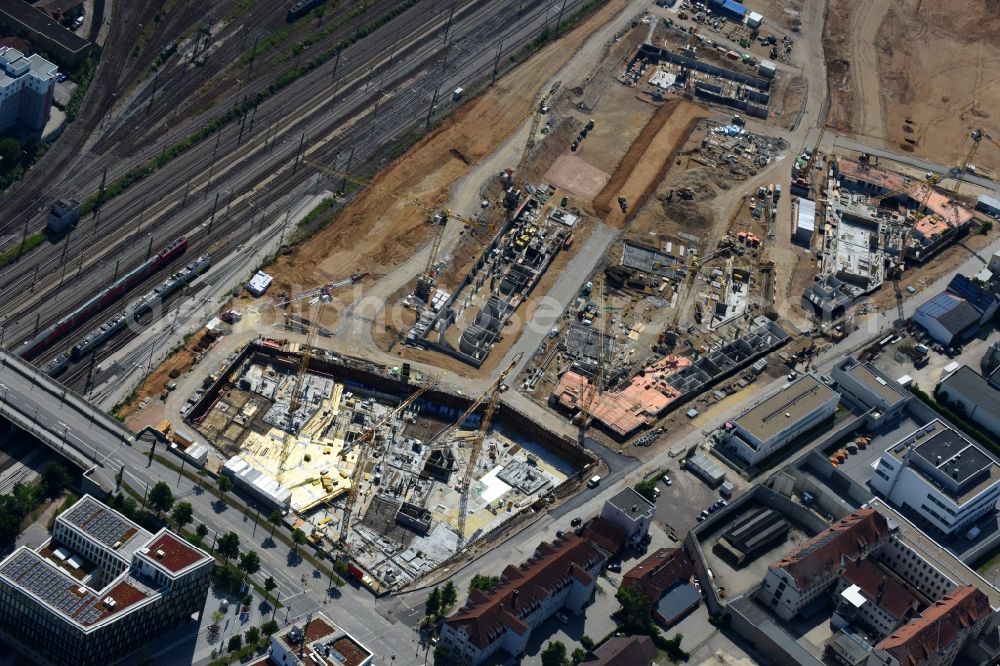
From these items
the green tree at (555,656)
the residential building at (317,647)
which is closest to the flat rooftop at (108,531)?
the residential building at (317,647)

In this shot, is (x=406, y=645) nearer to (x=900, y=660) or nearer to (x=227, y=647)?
(x=227, y=647)

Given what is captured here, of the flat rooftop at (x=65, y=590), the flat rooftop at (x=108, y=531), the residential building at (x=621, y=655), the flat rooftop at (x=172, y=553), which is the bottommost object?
the residential building at (x=621, y=655)

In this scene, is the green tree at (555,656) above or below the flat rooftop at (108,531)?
below

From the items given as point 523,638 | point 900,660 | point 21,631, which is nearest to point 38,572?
point 21,631

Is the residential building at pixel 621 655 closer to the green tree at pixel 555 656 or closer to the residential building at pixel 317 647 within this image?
the green tree at pixel 555 656

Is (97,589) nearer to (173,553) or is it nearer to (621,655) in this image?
(173,553)
